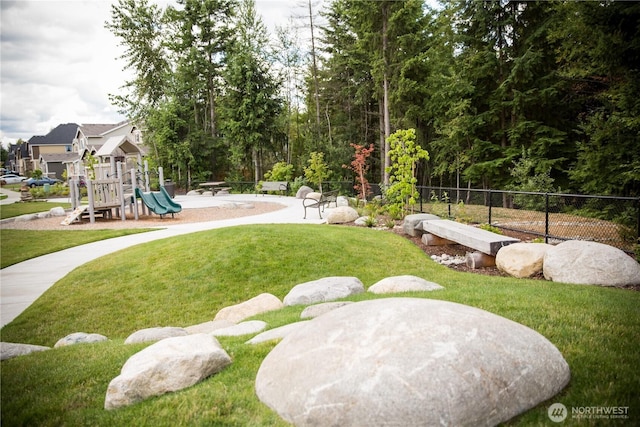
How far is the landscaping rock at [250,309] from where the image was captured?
5339mm

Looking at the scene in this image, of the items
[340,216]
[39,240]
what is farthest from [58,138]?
[340,216]

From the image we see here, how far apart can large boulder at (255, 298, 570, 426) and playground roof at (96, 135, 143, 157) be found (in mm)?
21922

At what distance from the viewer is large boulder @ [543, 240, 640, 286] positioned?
5.25 m

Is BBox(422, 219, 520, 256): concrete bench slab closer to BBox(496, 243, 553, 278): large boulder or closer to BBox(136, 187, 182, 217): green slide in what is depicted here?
BBox(496, 243, 553, 278): large boulder

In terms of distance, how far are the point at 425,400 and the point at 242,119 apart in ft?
86.4

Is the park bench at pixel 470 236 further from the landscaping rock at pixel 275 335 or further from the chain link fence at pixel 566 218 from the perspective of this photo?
the landscaping rock at pixel 275 335

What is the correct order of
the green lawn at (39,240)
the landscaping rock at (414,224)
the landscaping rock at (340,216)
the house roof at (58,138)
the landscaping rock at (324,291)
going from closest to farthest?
the landscaping rock at (324,291)
the green lawn at (39,240)
the landscaping rock at (414,224)
the landscaping rock at (340,216)
the house roof at (58,138)

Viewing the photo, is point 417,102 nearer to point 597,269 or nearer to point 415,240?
point 415,240

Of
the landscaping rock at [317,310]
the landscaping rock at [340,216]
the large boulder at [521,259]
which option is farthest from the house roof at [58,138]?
the large boulder at [521,259]

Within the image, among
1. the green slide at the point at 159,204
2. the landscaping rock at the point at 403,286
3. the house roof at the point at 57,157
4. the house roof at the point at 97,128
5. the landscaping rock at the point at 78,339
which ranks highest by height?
the house roof at the point at 97,128

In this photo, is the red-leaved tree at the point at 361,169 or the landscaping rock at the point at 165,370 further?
the red-leaved tree at the point at 361,169

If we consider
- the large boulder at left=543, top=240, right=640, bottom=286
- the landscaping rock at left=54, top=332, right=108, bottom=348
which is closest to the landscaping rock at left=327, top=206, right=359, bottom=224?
the large boulder at left=543, top=240, right=640, bottom=286

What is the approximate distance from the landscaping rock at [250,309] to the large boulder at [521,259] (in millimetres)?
3975

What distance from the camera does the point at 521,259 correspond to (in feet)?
20.9
